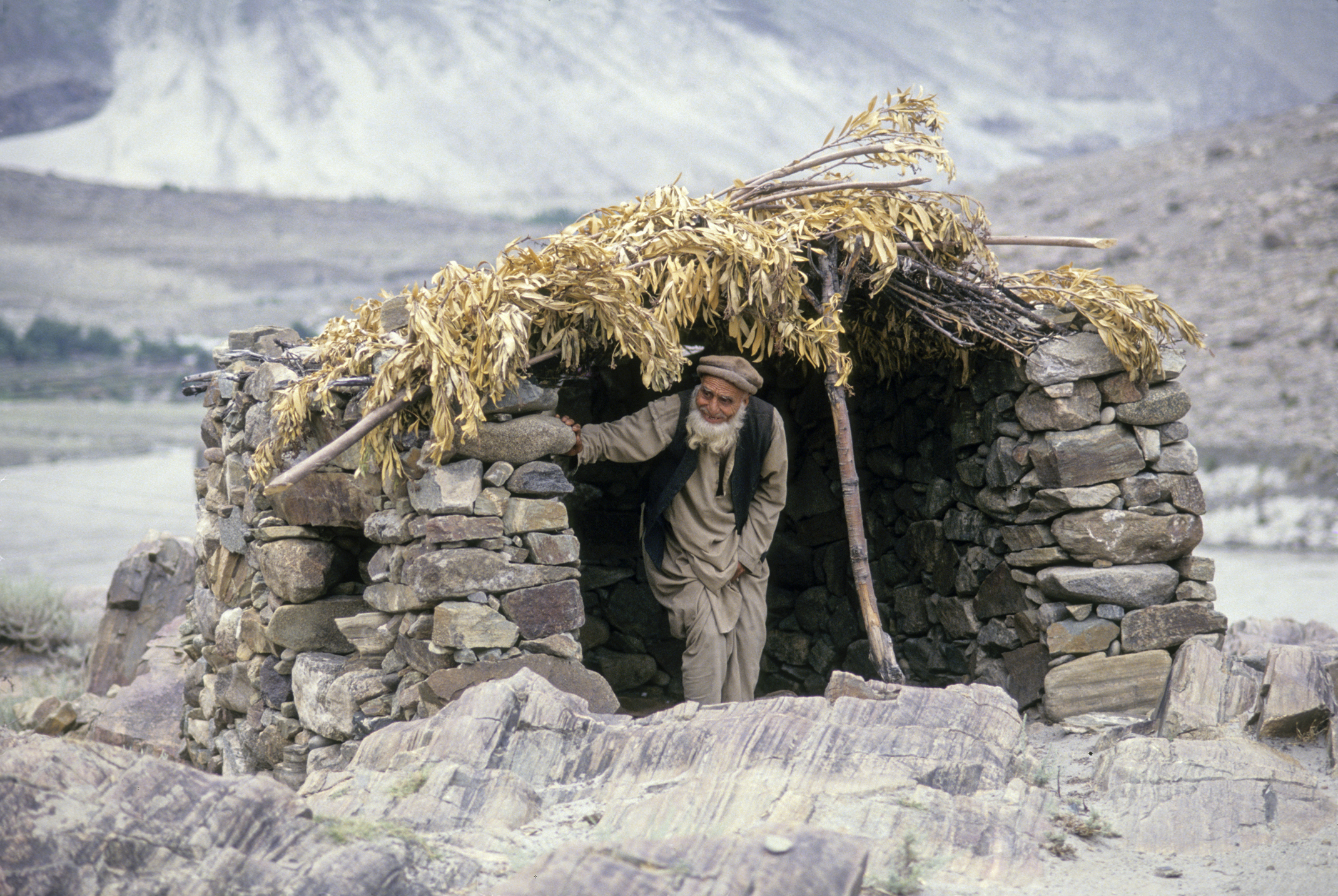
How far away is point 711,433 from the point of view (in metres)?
4.86

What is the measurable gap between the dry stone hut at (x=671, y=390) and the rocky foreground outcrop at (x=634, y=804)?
693 mm

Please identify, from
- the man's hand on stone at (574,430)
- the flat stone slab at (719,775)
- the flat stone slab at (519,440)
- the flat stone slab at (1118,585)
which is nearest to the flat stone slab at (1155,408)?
the flat stone slab at (1118,585)

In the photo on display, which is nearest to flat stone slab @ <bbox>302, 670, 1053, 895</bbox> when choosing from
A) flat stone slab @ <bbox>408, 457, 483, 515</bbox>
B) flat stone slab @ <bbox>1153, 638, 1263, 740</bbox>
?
flat stone slab @ <bbox>408, 457, 483, 515</bbox>

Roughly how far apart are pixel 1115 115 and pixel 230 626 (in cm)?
4939

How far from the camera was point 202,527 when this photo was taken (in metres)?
5.98

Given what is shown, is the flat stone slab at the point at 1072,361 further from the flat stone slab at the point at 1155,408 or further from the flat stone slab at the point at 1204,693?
the flat stone slab at the point at 1204,693

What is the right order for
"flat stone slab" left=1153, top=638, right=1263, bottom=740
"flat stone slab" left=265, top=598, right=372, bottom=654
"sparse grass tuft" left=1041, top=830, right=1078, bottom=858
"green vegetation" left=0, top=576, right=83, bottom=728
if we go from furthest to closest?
"green vegetation" left=0, top=576, right=83, bottom=728 < "flat stone slab" left=265, top=598, right=372, bottom=654 < "flat stone slab" left=1153, top=638, right=1263, bottom=740 < "sparse grass tuft" left=1041, top=830, right=1078, bottom=858

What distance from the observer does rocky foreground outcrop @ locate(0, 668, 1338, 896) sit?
256cm

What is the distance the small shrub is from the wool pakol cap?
832cm

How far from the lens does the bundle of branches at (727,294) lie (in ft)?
13.0

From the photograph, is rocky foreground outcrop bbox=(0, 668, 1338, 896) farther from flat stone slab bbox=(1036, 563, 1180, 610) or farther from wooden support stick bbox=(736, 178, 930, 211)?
wooden support stick bbox=(736, 178, 930, 211)

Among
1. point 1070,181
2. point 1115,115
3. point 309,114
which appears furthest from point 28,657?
point 1115,115

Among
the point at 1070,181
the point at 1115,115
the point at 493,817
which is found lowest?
the point at 493,817

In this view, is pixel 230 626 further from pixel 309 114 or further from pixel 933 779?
pixel 309 114
